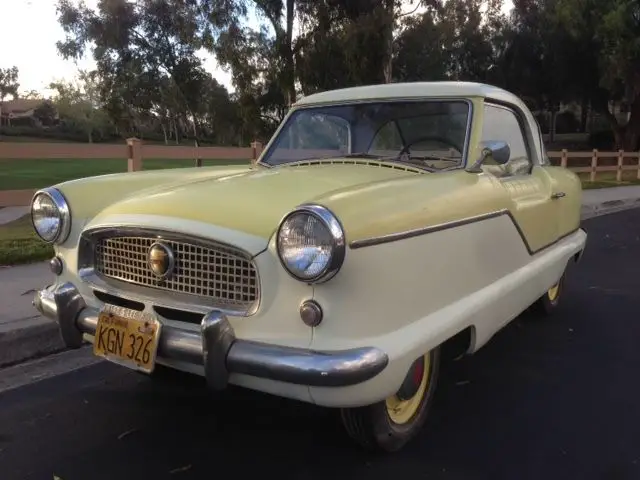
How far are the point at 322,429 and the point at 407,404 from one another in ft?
1.39

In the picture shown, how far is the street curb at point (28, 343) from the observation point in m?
3.96

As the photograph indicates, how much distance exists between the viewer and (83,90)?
8350 centimetres

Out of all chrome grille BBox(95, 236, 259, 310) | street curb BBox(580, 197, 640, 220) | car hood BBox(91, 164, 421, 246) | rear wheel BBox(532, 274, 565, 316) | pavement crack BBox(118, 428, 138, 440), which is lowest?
street curb BBox(580, 197, 640, 220)

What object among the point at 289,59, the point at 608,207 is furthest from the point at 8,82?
the point at 608,207

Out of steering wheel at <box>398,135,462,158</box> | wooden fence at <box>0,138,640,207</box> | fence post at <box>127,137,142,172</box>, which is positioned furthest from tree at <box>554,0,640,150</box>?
steering wheel at <box>398,135,462,158</box>

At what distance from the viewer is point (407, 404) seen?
2.94 meters

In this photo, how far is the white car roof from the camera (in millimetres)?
3808

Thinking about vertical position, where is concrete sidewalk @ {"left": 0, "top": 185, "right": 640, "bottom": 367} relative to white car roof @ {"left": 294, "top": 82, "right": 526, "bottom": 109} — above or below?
below

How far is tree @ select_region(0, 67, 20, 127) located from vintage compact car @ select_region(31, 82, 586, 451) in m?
95.1

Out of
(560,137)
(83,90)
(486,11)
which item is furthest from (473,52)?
(83,90)

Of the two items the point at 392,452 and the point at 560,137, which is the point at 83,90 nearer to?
the point at 560,137

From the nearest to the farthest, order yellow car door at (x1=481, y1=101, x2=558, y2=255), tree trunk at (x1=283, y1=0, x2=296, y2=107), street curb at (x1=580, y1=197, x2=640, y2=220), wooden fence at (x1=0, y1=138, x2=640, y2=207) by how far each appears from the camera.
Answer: yellow car door at (x1=481, y1=101, x2=558, y2=255)
wooden fence at (x1=0, y1=138, x2=640, y2=207)
street curb at (x1=580, y1=197, x2=640, y2=220)
tree trunk at (x1=283, y1=0, x2=296, y2=107)

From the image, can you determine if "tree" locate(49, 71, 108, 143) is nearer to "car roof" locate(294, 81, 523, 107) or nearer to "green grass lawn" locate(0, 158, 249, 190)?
"green grass lawn" locate(0, 158, 249, 190)

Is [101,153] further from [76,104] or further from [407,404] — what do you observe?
[76,104]
